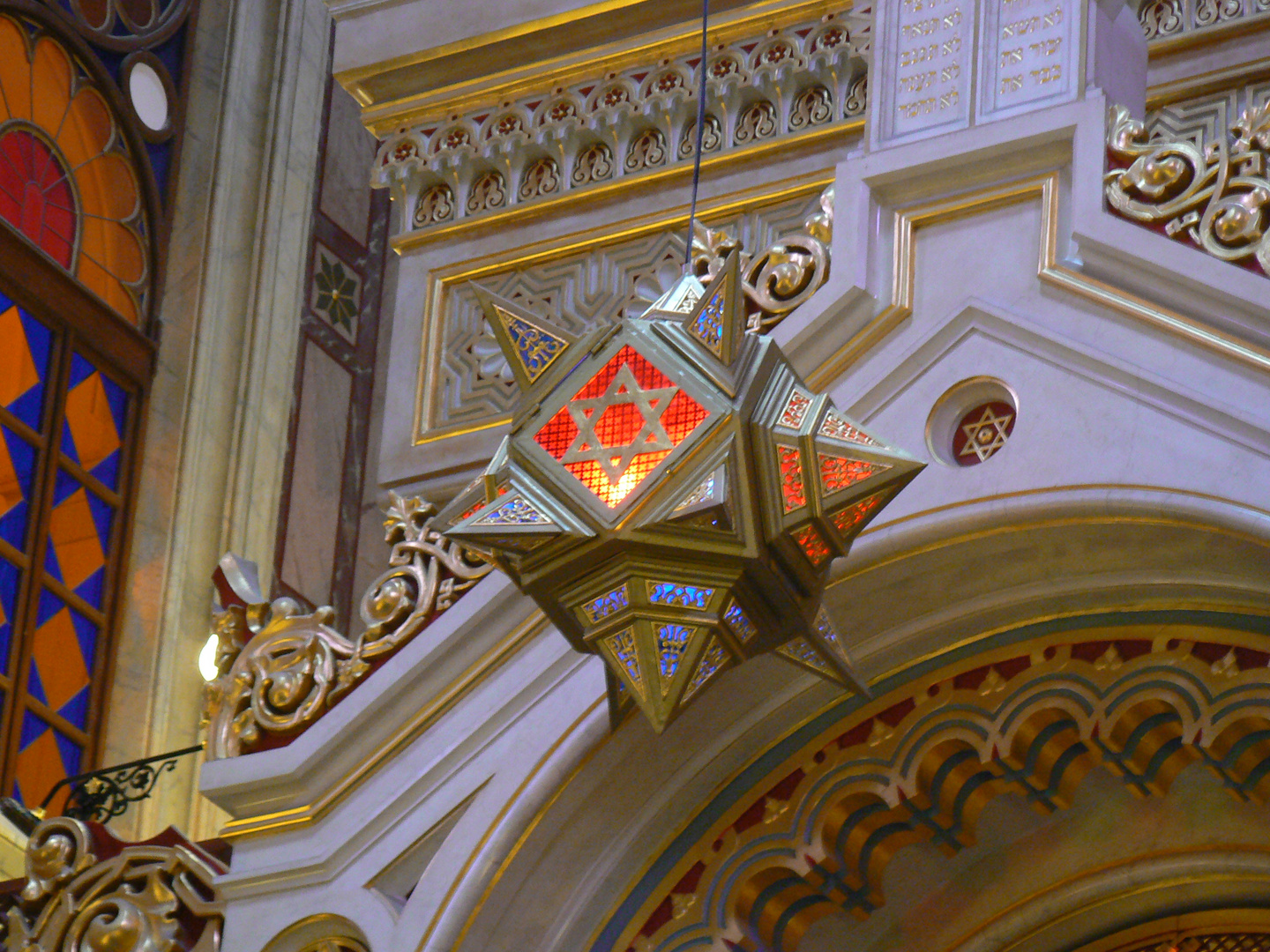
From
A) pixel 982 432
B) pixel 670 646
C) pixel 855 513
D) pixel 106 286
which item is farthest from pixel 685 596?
pixel 106 286

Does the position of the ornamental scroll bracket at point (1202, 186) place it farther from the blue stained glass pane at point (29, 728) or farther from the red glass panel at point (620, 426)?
the blue stained glass pane at point (29, 728)

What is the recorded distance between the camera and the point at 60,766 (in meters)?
7.73

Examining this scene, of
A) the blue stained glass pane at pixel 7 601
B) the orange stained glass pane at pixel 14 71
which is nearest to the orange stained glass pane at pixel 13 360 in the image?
the blue stained glass pane at pixel 7 601

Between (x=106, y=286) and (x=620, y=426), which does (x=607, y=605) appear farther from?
(x=106, y=286)

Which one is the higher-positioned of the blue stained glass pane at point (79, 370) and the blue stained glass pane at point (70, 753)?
the blue stained glass pane at point (79, 370)

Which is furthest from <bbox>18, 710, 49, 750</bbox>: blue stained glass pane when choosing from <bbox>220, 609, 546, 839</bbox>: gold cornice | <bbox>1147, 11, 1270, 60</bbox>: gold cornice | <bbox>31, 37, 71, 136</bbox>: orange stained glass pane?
<bbox>1147, 11, 1270, 60</bbox>: gold cornice

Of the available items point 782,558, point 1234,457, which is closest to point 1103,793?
point 1234,457

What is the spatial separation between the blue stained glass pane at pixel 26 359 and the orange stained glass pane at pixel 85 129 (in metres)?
0.72

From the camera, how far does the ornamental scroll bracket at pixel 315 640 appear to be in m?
5.03

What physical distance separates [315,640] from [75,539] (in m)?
3.21

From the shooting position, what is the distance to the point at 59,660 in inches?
309

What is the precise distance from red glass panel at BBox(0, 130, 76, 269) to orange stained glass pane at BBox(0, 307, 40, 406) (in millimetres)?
327

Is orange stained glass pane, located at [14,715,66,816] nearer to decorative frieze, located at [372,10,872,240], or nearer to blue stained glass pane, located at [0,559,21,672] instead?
blue stained glass pane, located at [0,559,21,672]

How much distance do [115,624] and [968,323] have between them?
4.35 m
